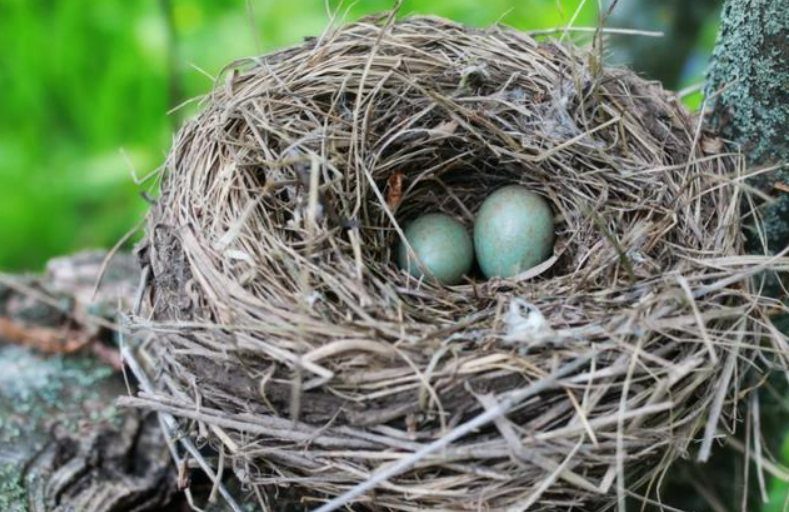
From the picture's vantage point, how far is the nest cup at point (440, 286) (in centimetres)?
145

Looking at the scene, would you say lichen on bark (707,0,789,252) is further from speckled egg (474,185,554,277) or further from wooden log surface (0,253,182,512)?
wooden log surface (0,253,182,512)

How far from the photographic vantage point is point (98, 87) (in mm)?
3766

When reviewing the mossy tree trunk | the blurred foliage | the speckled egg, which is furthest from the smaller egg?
the blurred foliage

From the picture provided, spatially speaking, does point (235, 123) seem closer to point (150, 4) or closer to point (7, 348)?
point (7, 348)

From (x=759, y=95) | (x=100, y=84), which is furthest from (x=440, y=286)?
(x=100, y=84)

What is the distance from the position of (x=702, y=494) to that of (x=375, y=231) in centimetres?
99

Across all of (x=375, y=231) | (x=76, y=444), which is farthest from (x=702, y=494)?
(x=76, y=444)

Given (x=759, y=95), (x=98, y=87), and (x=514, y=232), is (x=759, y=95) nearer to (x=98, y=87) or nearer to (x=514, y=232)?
(x=514, y=232)

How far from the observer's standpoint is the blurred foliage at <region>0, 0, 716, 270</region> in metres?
3.56

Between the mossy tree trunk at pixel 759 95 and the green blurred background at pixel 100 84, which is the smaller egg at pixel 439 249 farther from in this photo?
the green blurred background at pixel 100 84

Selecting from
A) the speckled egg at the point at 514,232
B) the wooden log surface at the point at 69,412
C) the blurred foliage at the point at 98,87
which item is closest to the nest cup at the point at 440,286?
the speckled egg at the point at 514,232

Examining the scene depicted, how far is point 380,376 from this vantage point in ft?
4.76

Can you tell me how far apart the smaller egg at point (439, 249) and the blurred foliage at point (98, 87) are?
5.49ft

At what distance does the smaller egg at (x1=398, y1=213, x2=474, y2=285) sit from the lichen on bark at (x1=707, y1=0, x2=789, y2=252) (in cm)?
59
